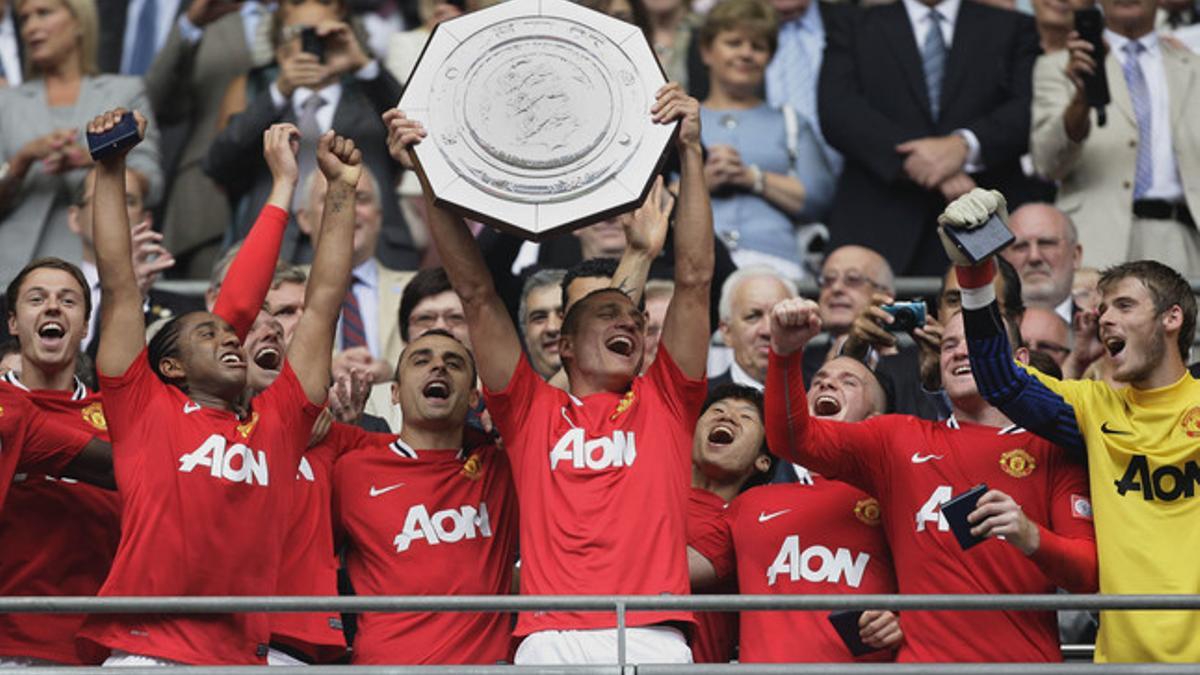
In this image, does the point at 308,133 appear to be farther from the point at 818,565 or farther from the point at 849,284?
the point at 818,565

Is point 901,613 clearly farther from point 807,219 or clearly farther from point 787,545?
point 807,219

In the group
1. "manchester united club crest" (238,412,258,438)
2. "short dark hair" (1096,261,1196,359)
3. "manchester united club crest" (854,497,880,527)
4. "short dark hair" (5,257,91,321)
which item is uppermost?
"short dark hair" (1096,261,1196,359)

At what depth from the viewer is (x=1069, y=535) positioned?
826 centimetres

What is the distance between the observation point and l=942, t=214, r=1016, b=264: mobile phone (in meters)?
8.02

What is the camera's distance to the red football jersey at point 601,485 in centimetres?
813

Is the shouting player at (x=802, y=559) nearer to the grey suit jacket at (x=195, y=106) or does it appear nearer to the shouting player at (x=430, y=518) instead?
the shouting player at (x=430, y=518)

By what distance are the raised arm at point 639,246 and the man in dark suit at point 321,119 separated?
2.71m

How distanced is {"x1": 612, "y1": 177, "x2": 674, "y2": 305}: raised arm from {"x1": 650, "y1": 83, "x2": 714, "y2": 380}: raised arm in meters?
0.55

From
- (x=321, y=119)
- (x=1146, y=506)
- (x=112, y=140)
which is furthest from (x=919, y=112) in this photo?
(x=112, y=140)

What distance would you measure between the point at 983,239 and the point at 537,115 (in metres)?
1.56

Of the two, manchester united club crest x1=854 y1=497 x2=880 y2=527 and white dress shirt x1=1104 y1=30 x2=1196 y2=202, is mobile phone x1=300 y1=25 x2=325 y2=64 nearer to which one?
white dress shirt x1=1104 y1=30 x2=1196 y2=202

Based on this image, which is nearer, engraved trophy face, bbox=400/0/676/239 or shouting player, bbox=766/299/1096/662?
shouting player, bbox=766/299/1096/662

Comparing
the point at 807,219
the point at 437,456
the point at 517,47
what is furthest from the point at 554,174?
the point at 807,219

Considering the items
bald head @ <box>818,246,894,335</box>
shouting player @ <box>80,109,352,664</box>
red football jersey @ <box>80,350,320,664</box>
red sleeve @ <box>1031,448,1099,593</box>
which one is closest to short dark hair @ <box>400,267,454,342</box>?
shouting player @ <box>80,109,352,664</box>
